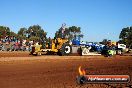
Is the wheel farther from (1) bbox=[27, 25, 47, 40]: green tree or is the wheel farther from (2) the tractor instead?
(1) bbox=[27, 25, 47, 40]: green tree

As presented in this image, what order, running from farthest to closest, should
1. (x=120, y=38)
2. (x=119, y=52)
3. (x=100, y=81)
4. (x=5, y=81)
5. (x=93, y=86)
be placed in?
(x=120, y=38)
(x=119, y=52)
(x=5, y=81)
(x=93, y=86)
(x=100, y=81)

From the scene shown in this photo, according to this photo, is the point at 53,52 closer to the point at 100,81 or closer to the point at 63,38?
the point at 63,38

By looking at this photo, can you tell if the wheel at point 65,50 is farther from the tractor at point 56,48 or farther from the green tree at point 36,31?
the green tree at point 36,31

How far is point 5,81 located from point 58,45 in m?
18.4

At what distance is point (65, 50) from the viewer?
2805cm

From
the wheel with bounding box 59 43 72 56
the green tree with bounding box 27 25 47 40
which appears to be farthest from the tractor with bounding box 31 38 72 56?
the green tree with bounding box 27 25 47 40

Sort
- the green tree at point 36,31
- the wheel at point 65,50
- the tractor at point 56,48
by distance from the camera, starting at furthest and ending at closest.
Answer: the green tree at point 36,31 → the tractor at point 56,48 → the wheel at point 65,50

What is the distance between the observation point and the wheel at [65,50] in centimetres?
2773

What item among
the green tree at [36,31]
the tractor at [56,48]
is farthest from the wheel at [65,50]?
the green tree at [36,31]

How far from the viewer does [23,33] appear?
98375mm

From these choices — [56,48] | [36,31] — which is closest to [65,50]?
[56,48]

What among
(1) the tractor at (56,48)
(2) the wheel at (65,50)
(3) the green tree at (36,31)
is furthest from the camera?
(3) the green tree at (36,31)

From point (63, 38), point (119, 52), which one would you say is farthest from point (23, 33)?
point (63, 38)

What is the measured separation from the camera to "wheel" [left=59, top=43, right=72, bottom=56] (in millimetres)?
27725
